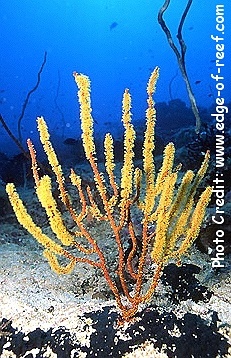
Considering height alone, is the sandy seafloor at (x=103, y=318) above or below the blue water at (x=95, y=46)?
below

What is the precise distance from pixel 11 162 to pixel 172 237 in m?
8.07

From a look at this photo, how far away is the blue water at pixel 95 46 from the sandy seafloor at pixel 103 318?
5895 centimetres

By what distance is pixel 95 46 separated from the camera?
87438 mm

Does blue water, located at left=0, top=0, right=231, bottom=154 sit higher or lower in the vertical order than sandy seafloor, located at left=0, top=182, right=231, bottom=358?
higher

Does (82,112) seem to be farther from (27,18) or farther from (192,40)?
(192,40)

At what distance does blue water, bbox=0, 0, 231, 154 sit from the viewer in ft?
229

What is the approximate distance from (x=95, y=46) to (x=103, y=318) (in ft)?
304

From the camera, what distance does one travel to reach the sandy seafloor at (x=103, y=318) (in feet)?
7.76

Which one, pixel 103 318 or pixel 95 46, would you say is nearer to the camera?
pixel 103 318

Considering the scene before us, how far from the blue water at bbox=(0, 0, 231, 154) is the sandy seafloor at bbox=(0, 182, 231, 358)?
5895 centimetres

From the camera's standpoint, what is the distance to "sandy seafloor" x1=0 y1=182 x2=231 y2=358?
2.37 metres

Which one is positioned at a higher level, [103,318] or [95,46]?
[95,46]

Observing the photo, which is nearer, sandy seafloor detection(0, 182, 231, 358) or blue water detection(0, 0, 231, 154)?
sandy seafloor detection(0, 182, 231, 358)

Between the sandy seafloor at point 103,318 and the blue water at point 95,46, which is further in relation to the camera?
the blue water at point 95,46
